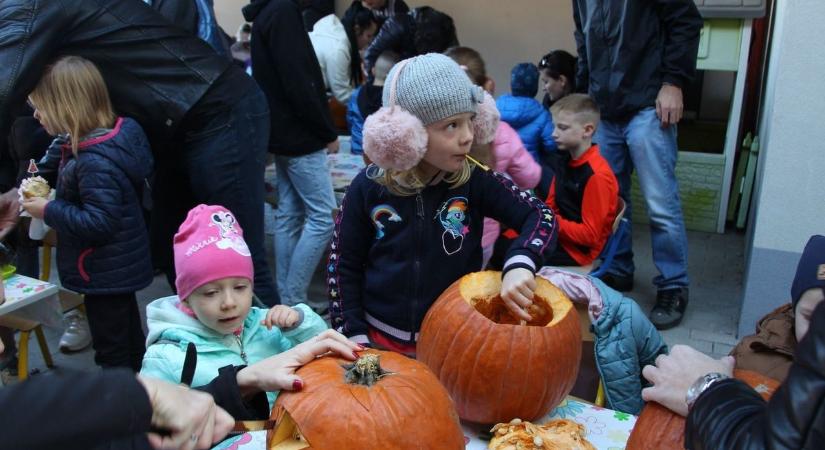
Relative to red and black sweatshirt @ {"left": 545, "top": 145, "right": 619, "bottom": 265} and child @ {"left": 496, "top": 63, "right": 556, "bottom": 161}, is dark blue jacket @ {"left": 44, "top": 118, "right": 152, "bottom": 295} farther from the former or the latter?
child @ {"left": 496, "top": 63, "right": 556, "bottom": 161}

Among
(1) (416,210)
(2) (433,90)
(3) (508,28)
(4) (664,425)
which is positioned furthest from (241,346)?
(3) (508,28)

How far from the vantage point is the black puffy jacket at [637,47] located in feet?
11.5

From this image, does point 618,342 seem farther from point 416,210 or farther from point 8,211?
point 8,211

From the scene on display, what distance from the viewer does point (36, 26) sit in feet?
8.05

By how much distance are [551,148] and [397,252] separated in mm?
2453

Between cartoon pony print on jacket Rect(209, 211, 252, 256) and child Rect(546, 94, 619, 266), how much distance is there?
179 centimetres

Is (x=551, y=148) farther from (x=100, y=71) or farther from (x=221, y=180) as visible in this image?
(x=100, y=71)

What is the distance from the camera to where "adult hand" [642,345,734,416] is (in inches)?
50.4

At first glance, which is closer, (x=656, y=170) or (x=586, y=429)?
(x=586, y=429)

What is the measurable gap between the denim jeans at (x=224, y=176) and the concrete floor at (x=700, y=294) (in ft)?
2.79

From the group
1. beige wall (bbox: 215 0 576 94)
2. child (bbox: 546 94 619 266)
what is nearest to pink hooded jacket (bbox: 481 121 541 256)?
child (bbox: 546 94 619 266)

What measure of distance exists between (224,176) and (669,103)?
7.37 feet

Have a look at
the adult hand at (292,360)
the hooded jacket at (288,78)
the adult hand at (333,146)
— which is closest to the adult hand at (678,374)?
the adult hand at (292,360)

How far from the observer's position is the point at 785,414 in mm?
907
